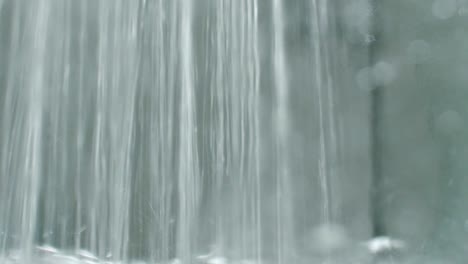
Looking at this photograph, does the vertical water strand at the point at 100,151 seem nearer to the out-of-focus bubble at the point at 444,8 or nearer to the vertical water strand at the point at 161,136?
the vertical water strand at the point at 161,136

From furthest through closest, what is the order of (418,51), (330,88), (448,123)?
(330,88) < (418,51) < (448,123)

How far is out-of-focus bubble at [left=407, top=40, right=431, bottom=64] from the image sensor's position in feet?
8.05

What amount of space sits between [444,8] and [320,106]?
67cm

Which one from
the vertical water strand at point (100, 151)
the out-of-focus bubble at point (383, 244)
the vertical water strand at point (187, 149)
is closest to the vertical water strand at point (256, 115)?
the vertical water strand at point (187, 149)

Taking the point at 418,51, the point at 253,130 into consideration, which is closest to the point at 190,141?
the point at 253,130

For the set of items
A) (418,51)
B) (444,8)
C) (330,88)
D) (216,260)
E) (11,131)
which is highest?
(444,8)

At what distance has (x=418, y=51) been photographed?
8.13ft

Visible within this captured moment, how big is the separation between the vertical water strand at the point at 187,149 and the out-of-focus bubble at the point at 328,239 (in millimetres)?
523

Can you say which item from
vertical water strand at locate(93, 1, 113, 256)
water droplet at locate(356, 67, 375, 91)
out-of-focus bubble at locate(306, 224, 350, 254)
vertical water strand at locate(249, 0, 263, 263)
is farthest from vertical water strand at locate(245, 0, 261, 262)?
vertical water strand at locate(93, 1, 113, 256)

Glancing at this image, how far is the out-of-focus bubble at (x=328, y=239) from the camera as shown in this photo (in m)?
2.48

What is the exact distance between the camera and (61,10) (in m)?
2.75

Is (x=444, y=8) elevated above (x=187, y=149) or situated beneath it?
elevated above

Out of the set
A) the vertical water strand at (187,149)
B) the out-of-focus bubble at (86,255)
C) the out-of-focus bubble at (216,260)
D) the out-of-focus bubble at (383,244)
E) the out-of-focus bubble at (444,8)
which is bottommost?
the out-of-focus bubble at (216,260)

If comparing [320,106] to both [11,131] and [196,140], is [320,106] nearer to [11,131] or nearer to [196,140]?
[196,140]
